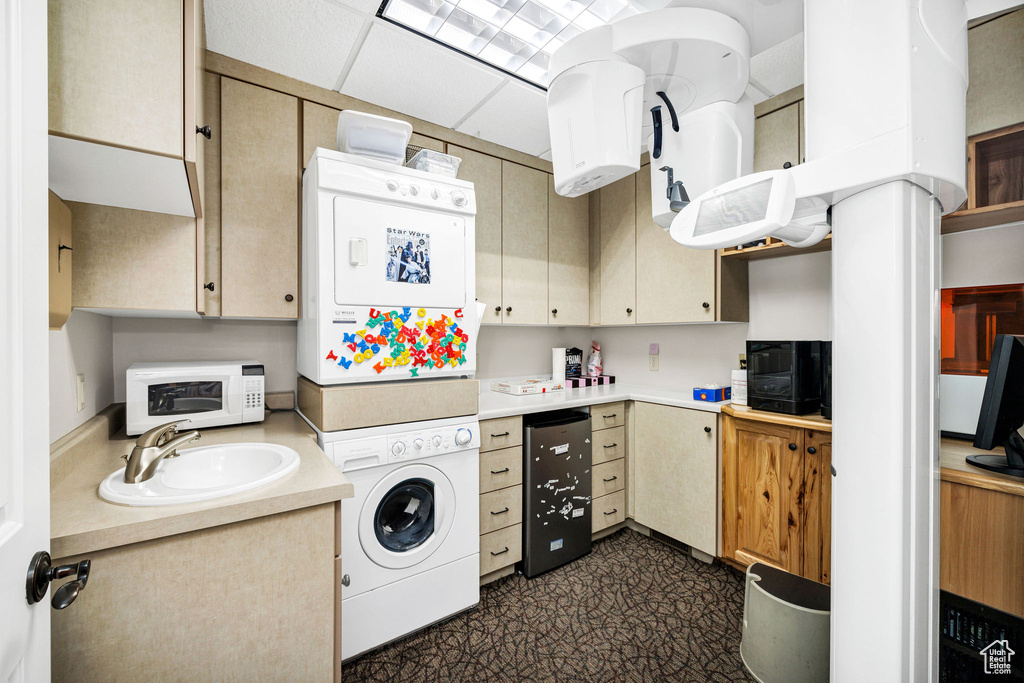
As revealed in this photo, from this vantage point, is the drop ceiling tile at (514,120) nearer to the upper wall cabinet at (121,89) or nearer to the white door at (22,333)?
the upper wall cabinet at (121,89)

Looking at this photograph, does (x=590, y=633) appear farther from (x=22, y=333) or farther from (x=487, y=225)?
(x=487, y=225)

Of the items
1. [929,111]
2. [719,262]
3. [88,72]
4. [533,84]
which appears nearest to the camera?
[929,111]

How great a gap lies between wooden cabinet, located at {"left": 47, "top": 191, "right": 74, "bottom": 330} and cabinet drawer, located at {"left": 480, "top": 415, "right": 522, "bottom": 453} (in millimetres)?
1487

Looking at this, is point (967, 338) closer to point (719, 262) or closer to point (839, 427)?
point (719, 262)

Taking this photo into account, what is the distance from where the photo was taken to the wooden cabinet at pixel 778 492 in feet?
6.06

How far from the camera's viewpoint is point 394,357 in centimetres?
180

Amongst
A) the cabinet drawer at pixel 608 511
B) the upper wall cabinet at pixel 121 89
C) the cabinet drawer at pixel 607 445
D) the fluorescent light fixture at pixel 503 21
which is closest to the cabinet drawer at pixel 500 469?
the cabinet drawer at pixel 607 445

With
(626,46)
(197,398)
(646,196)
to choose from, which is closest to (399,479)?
(197,398)

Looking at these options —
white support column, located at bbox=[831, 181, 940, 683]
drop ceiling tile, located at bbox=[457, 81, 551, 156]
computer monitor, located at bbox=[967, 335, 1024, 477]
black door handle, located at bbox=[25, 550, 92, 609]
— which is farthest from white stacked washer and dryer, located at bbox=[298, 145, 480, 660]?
computer monitor, located at bbox=[967, 335, 1024, 477]

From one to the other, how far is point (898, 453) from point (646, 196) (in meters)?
2.34

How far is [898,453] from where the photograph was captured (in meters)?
0.72

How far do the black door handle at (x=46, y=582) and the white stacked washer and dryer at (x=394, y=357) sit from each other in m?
0.94

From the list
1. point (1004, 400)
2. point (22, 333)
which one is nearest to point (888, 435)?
point (1004, 400)

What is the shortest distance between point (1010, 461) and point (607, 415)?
156cm
